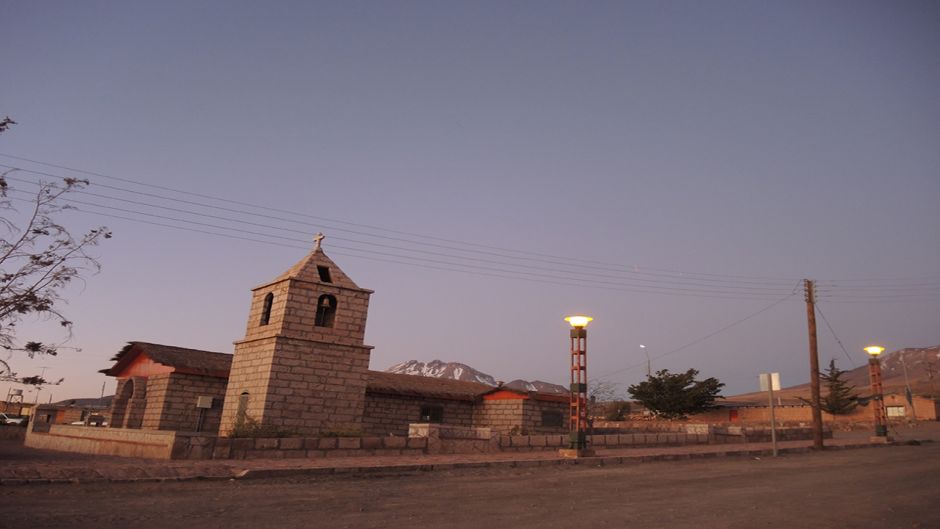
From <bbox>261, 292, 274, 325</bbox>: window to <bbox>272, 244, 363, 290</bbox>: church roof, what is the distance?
2.25ft

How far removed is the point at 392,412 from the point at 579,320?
12.0 meters

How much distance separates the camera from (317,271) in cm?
2116

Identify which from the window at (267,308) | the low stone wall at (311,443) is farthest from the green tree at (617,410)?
the window at (267,308)

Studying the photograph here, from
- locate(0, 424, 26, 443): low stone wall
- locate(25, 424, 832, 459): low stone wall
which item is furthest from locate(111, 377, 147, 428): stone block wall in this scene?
locate(0, 424, 26, 443): low stone wall

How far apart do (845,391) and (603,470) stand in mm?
52048

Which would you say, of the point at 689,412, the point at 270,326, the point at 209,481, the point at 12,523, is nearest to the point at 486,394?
the point at 270,326

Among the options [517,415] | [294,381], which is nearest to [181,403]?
[294,381]

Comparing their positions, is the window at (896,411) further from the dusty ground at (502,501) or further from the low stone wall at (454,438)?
the low stone wall at (454,438)

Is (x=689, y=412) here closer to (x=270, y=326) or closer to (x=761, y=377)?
(x=761, y=377)

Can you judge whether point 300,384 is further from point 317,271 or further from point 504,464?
point 504,464

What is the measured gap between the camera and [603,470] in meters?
14.3

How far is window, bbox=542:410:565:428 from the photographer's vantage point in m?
28.7

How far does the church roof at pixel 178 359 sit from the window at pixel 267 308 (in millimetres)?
5211

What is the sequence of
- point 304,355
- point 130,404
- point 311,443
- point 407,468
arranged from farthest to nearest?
point 130,404 → point 304,355 → point 311,443 → point 407,468
